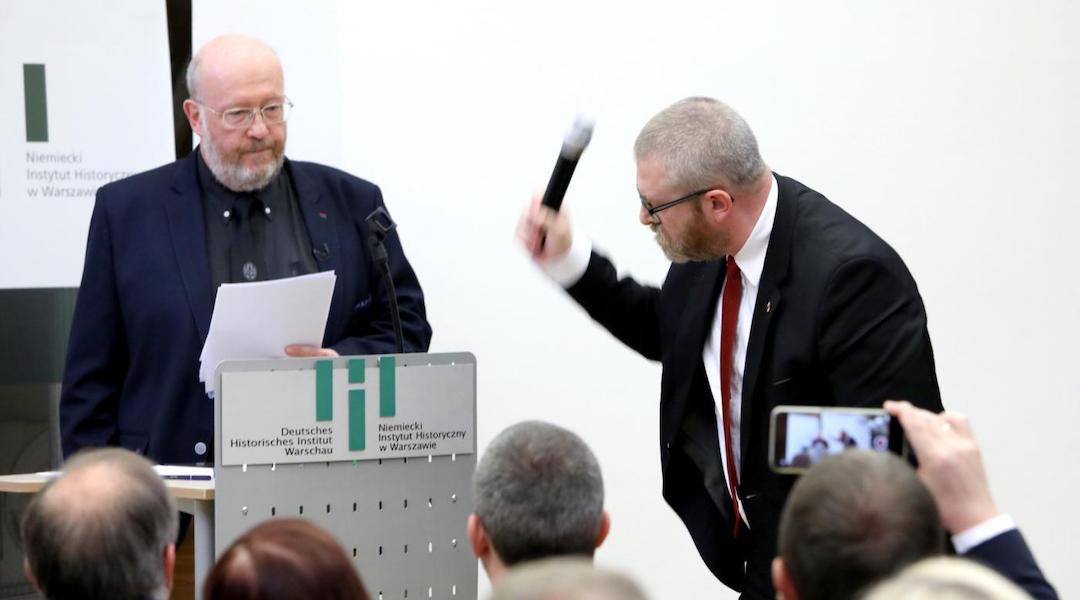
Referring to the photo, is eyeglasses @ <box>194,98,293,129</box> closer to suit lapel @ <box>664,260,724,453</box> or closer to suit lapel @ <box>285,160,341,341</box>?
suit lapel @ <box>285,160,341,341</box>

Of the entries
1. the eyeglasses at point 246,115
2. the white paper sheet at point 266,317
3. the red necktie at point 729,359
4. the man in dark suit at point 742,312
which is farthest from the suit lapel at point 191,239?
the red necktie at point 729,359

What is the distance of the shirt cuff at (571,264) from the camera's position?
3.20 m

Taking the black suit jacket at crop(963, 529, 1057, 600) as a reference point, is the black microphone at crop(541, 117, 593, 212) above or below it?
above

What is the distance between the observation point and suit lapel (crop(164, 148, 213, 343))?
3.50 metres

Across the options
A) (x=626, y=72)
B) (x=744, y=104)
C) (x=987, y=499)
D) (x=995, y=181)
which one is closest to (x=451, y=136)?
(x=626, y=72)

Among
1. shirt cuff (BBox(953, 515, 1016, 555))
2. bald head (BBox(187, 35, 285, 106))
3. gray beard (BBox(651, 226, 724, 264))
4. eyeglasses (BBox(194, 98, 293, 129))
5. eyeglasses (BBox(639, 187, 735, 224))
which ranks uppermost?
bald head (BBox(187, 35, 285, 106))

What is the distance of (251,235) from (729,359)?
1.29 m

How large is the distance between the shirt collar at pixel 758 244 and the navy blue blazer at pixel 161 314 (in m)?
0.94

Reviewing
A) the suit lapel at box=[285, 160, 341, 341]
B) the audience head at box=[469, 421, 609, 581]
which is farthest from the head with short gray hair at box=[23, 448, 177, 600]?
the suit lapel at box=[285, 160, 341, 341]

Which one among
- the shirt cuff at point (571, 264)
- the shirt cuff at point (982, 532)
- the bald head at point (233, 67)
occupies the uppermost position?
the bald head at point (233, 67)

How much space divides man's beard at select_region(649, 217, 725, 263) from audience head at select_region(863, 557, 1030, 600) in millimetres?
1584

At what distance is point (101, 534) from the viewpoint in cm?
190

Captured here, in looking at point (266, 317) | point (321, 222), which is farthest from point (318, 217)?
point (266, 317)

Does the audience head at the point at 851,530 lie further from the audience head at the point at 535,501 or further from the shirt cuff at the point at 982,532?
the audience head at the point at 535,501
